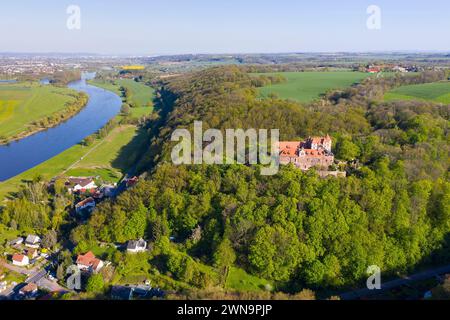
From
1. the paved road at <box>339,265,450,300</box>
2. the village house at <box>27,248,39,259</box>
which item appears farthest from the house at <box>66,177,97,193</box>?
the paved road at <box>339,265,450,300</box>

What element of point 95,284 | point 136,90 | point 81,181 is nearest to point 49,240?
point 95,284

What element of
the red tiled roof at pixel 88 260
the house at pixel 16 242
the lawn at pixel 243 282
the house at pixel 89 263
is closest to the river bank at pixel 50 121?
the house at pixel 16 242

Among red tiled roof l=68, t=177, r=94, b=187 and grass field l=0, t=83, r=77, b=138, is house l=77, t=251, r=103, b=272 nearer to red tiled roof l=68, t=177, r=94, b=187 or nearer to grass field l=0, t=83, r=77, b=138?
red tiled roof l=68, t=177, r=94, b=187

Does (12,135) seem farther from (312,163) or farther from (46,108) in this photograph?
(312,163)

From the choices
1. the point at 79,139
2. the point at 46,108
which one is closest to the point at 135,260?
the point at 79,139
